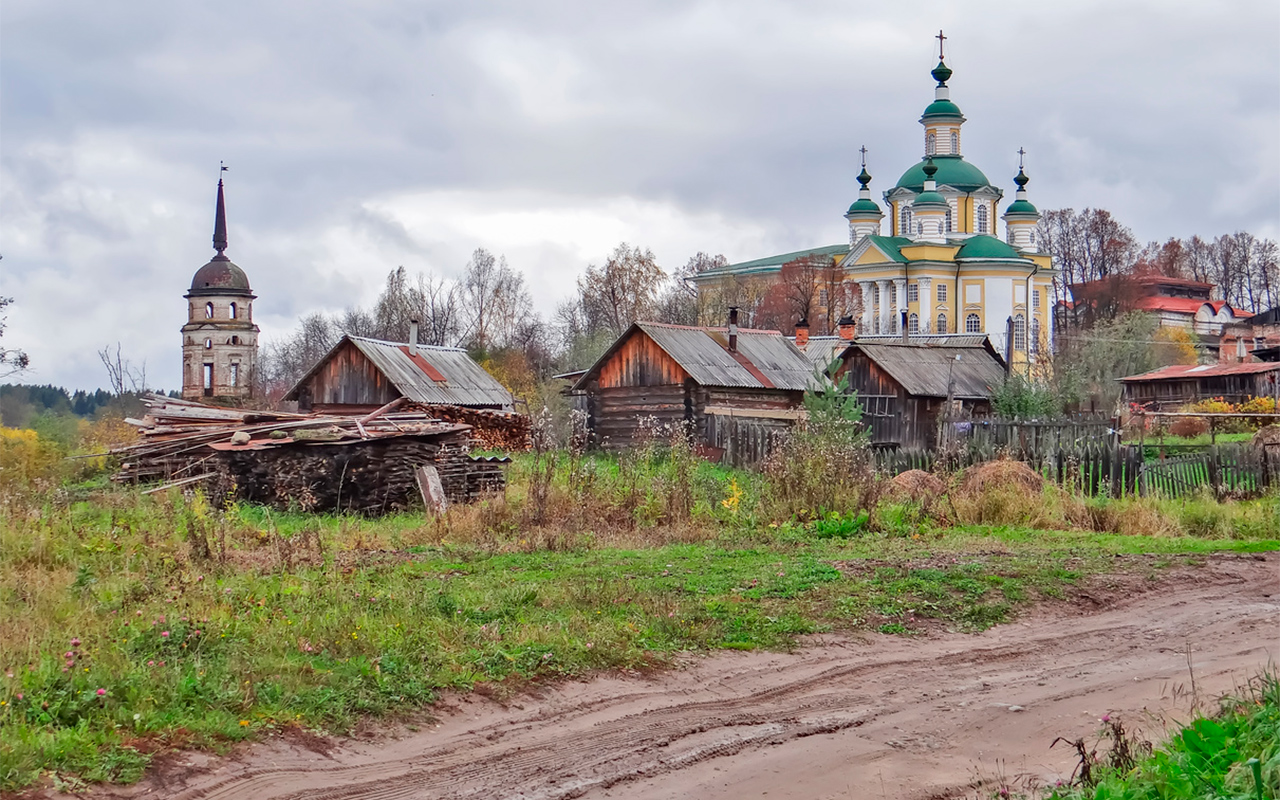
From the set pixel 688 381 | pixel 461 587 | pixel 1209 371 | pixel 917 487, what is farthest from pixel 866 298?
pixel 461 587

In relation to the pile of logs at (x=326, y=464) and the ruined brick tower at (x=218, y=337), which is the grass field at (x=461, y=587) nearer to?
the pile of logs at (x=326, y=464)

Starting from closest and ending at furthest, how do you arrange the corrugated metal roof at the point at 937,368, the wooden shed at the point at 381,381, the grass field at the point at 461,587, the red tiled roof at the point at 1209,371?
the grass field at the point at 461,587, the wooden shed at the point at 381,381, the corrugated metal roof at the point at 937,368, the red tiled roof at the point at 1209,371

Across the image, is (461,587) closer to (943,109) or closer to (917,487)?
(917,487)

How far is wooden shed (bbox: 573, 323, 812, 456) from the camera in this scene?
3203 cm

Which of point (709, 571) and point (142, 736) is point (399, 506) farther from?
point (142, 736)

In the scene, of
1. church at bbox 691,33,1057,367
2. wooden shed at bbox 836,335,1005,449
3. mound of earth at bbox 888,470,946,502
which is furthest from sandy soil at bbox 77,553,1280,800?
church at bbox 691,33,1057,367

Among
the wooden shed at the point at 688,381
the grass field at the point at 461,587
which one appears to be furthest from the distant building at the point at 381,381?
the grass field at the point at 461,587

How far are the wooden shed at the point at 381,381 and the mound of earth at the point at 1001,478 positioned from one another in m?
15.9

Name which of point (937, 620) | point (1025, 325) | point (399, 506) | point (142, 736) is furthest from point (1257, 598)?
point (1025, 325)

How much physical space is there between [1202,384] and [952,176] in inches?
→ 1265

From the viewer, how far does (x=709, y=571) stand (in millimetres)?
11898

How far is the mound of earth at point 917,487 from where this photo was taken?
670 inches

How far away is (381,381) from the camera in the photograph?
32125 millimetres

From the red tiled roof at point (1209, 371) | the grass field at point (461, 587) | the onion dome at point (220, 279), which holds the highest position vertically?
the onion dome at point (220, 279)
